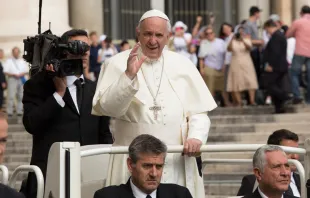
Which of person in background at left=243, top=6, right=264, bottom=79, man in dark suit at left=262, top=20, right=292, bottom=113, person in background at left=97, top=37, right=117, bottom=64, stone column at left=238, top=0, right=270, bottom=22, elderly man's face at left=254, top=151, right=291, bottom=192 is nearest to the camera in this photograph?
elderly man's face at left=254, top=151, right=291, bottom=192

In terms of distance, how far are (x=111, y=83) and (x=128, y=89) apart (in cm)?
43

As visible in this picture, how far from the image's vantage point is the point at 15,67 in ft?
76.5

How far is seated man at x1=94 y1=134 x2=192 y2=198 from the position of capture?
8586 millimetres

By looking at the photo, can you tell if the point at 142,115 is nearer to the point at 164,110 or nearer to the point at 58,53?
the point at 164,110

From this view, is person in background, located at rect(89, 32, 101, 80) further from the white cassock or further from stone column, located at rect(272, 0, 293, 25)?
the white cassock

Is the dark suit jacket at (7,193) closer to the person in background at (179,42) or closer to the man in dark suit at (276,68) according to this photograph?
the man in dark suit at (276,68)

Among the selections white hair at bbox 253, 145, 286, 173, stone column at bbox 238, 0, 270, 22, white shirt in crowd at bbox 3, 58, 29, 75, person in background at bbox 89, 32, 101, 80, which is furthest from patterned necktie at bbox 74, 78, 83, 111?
stone column at bbox 238, 0, 270, 22

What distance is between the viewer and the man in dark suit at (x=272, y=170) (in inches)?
352

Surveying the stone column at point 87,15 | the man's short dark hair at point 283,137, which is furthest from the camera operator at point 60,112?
the stone column at point 87,15

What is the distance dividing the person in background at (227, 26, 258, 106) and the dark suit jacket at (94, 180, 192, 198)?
13.1 metres

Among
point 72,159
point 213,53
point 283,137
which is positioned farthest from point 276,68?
point 72,159

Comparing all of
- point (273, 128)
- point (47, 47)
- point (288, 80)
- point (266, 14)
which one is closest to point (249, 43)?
point (288, 80)

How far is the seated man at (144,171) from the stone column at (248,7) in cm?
2266

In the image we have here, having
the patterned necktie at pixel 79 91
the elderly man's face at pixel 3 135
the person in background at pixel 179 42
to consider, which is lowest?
the elderly man's face at pixel 3 135
